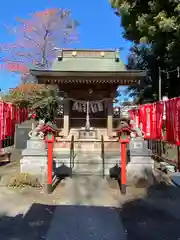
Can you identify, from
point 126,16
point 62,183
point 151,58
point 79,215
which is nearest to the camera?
point 79,215

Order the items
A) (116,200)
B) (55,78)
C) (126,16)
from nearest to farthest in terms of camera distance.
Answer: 1. (116,200)
2. (55,78)
3. (126,16)

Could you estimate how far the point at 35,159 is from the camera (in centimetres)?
1095

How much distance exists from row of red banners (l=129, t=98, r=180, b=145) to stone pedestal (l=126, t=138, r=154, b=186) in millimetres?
1361

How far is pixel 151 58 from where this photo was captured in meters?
25.7

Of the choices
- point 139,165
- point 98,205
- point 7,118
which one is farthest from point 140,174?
point 7,118

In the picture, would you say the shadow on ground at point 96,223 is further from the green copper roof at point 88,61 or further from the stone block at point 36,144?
the green copper roof at point 88,61

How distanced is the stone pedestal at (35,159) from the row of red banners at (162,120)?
506 cm

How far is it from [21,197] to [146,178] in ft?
14.6

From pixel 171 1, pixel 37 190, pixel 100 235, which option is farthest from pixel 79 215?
pixel 171 1

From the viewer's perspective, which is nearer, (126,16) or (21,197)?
(21,197)

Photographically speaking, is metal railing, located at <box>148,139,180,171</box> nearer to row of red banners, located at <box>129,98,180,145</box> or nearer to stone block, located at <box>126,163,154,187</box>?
row of red banners, located at <box>129,98,180,145</box>

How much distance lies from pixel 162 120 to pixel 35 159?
6.10 meters

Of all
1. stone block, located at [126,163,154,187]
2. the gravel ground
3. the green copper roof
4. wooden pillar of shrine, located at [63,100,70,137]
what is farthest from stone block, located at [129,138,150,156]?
the green copper roof

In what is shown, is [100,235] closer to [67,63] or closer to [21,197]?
[21,197]
